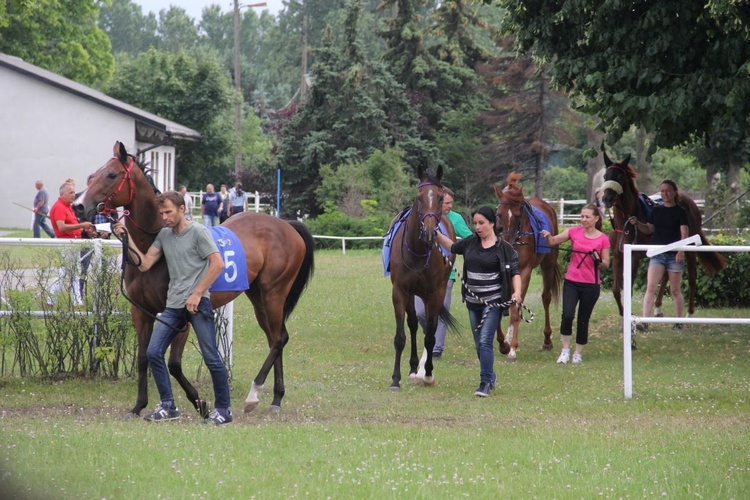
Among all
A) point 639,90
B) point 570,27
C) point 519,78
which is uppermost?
point 519,78

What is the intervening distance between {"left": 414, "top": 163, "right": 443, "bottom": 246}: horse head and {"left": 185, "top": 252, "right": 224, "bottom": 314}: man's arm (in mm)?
2699

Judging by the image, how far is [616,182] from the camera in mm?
14180

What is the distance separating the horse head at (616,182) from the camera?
14.1m

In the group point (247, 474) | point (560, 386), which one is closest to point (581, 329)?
point (560, 386)

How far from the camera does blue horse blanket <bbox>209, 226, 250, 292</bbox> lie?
29.8 feet

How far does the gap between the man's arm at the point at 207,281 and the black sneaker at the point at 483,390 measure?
10.7 feet

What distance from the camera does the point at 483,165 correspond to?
46812mm

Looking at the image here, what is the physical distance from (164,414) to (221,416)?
520mm

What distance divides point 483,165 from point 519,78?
437cm

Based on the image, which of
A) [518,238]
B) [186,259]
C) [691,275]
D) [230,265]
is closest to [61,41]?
[691,275]

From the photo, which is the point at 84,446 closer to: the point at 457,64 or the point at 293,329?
the point at 293,329

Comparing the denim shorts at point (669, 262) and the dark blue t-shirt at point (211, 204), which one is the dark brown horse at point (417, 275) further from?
the dark blue t-shirt at point (211, 204)

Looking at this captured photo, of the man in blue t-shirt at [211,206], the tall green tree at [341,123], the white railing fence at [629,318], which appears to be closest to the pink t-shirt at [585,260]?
the white railing fence at [629,318]

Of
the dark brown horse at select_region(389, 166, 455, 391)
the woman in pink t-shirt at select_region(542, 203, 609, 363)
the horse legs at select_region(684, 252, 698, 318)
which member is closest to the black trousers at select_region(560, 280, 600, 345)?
the woman in pink t-shirt at select_region(542, 203, 609, 363)
